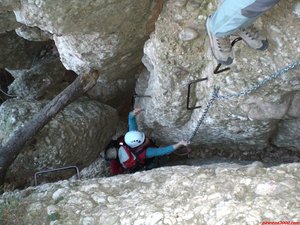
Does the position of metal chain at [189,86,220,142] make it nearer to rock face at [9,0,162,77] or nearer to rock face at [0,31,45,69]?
rock face at [9,0,162,77]

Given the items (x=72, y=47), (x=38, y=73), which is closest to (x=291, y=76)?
(x=72, y=47)

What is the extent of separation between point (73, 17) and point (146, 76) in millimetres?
3001

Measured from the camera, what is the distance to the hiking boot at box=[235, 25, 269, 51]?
501 cm

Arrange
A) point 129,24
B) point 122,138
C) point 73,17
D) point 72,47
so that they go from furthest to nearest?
point 122,138, point 72,47, point 129,24, point 73,17

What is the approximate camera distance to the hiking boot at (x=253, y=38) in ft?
16.4

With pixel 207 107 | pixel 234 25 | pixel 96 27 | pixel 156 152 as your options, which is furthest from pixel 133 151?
pixel 234 25

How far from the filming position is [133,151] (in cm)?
779

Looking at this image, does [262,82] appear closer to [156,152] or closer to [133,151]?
[156,152]

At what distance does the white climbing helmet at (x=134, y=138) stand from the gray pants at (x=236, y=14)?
10.5ft

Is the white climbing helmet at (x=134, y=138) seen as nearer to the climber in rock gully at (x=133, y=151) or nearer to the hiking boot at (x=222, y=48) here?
the climber in rock gully at (x=133, y=151)

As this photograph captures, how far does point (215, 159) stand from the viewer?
27.8 ft

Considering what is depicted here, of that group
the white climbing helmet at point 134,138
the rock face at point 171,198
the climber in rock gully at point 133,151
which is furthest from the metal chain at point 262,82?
the white climbing helmet at point 134,138

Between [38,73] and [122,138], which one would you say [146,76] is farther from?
[38,73]

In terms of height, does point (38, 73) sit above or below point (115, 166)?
above
